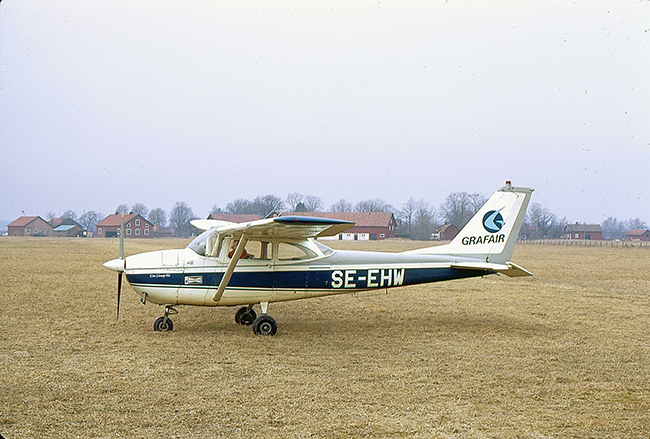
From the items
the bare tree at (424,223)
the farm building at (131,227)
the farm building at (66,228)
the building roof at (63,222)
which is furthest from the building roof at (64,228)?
the bare tree at (424,223)

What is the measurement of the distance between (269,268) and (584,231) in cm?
10454

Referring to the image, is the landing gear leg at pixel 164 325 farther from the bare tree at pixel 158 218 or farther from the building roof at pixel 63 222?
the building roof at pixel 63 222

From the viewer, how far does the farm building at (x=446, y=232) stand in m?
27.7

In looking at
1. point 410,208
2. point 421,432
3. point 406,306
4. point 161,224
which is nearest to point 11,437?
point 421,432

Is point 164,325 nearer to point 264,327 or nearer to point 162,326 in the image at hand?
point 162,326

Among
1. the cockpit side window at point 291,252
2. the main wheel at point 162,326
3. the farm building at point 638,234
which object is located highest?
the farm building at point 638,234

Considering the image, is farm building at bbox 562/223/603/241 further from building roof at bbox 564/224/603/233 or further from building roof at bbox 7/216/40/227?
building roof at bbox 7/216/40/227

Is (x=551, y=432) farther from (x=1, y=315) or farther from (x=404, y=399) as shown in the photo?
(x=1, y=315)

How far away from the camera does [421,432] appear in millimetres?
4680

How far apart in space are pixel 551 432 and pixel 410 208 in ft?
114

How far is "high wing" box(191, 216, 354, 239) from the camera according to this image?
766 cm

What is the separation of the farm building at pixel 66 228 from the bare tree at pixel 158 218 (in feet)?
114

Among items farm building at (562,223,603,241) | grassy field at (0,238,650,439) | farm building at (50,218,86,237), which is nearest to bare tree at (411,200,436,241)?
grassy field at (0,238,650,439)

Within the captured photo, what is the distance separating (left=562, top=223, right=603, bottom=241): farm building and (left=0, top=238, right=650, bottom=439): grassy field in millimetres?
89898
